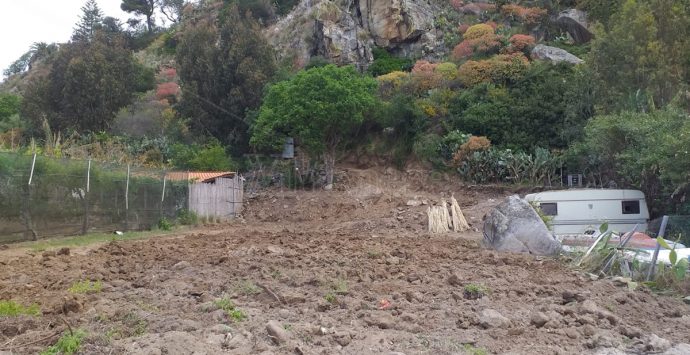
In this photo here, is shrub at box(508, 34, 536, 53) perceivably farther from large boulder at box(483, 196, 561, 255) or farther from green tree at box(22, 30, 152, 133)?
large boulder at box(483, 196, 561, 255)

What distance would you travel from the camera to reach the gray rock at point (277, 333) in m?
6.23

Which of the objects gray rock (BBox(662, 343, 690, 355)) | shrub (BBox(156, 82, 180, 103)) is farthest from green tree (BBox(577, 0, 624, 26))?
gray rock (BBox(662, 343, 690, 355))

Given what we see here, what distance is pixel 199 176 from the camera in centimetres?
2527

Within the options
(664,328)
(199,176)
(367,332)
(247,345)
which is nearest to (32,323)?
(247,345)

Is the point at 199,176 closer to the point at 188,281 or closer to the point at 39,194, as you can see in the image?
the point at 39,194

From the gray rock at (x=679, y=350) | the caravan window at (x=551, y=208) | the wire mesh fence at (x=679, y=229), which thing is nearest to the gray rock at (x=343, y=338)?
the gray rock at (x=679, y=350)

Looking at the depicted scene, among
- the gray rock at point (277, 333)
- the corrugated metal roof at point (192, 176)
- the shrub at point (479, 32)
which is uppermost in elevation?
the shrub at point (479, 32)

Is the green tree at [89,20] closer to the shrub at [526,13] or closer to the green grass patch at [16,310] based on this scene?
the shrub at [526,13]

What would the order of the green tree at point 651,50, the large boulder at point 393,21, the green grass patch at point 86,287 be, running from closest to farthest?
the green grass patch at point 86,287 < the green tree at point 651,50 < the large boulder at point 393,21

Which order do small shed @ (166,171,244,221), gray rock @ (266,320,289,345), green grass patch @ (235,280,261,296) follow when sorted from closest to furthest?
gray rock @ (266,320,289,345), green grass patch @ (235,280,261,296), small shed @ (166,171,244,221)

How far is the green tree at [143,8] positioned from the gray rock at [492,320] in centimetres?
6835

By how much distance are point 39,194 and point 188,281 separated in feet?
25.0

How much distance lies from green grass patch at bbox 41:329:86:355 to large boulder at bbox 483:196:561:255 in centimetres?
1029

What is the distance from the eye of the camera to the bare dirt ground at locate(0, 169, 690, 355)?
642cm
